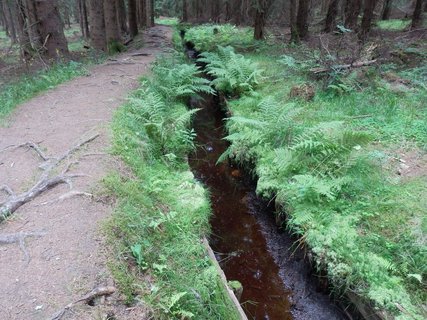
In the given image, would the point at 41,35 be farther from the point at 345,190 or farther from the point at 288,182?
the point at 345,190

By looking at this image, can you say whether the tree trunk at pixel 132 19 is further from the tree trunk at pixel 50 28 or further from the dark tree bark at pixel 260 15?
the tree trunk at pixel 50 28

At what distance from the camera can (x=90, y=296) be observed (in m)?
2.79

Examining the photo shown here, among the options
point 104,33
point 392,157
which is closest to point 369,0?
point 392,157

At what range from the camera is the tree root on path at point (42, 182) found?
3818 mm

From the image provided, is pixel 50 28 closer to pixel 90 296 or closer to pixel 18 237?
pixel 18 237

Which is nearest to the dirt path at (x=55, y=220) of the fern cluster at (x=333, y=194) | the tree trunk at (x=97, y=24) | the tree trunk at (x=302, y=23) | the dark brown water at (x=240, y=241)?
the dark brown water at (x=240, y=241)

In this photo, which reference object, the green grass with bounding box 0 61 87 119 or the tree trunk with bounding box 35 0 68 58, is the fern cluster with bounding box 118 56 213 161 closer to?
the green grass with bounding box 0 61 87 119

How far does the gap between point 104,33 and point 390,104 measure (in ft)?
38.1

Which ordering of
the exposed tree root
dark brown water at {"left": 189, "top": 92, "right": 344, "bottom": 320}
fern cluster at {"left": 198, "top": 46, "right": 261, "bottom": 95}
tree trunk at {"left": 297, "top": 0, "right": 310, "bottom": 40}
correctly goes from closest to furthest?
the exposed tree root → dark brown water at {"left": 189, "top": 92, "right": 344, "bottom": 320} → fern cluster at {"left": 198, "top": 46, "right": 261, "bottom": 95} → tree trunk at {"left": 297, "top": 0, "right": 310, "bottom": 40}

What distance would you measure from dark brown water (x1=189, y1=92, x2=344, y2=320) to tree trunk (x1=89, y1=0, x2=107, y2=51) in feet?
31.2

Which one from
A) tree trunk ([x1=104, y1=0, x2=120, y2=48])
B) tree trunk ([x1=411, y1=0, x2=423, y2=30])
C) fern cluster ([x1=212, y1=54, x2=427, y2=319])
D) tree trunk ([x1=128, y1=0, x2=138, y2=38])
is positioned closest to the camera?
fern cluster ([x1=212, y1=54, x2=427, y2=319])

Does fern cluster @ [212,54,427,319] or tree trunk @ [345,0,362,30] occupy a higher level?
tree trunk @ [345,0,362,30]

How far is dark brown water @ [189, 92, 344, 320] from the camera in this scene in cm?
409

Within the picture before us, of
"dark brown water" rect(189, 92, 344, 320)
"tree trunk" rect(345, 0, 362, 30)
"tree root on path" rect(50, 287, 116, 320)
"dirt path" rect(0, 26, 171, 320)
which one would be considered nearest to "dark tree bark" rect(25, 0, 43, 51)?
"dirt path" rect(0, 26, 171, 320)
